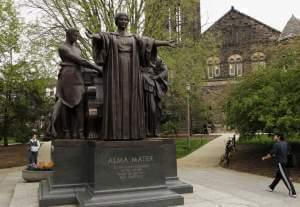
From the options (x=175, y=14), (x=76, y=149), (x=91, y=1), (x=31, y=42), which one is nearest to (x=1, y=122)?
(x=31, y=42)

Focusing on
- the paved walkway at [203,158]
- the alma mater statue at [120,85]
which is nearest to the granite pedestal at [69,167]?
the alma mater statue at [120,85]

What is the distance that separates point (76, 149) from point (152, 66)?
253 centimetres

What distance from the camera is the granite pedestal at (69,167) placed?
7.89 metres

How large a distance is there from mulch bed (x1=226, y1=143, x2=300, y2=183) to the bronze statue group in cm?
769

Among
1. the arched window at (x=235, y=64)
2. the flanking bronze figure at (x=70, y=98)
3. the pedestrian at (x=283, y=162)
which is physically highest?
the arched window at (x=235, y=64)

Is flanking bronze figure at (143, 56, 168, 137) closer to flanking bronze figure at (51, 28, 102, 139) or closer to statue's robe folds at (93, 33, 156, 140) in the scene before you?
statue's robe folds at (93, 33, 156, 140)

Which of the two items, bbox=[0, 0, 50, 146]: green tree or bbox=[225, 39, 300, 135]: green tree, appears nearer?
bbox=[225, 39, 300, 135]: green tree

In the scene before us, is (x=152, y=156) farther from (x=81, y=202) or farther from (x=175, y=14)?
(x=175, y=14)

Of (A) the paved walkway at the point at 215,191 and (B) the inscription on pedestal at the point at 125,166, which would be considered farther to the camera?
(A) the paved walkway at the point at 215,191

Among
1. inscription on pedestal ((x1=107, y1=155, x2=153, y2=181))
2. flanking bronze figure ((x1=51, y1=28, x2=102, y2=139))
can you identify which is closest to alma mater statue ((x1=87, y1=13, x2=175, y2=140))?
inscription on pedestal ((x1=107, y1=155, x2=153, y2=181))

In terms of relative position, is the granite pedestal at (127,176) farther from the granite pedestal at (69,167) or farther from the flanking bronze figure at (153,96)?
the flanking bronze figure at (153,96)

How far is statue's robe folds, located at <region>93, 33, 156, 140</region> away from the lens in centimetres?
A: 742

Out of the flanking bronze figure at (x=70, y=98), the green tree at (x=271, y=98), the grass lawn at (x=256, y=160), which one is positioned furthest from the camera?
the grass lawn at (x=256, y=160)

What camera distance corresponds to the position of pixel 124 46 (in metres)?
7.70
